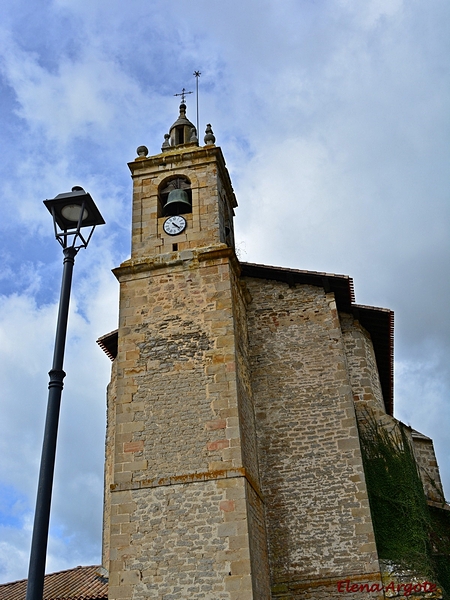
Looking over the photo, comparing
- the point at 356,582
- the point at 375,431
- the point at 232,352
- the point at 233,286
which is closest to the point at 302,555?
the point at 356,582

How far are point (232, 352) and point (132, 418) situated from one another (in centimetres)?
223

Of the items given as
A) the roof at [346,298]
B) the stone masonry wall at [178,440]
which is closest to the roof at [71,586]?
the stone masonry wall at [178,440]

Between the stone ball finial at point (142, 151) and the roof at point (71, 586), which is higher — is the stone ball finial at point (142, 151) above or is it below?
above

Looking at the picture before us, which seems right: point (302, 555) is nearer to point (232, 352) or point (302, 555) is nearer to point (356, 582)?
point (356, 582)


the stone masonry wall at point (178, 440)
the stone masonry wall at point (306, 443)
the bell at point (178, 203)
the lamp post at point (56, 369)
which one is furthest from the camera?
the bell at point (178, 203)

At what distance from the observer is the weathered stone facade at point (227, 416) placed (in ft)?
34.4

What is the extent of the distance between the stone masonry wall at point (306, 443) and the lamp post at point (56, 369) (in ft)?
25.1

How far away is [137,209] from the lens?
14.8 metres

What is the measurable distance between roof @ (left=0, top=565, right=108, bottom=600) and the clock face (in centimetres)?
781

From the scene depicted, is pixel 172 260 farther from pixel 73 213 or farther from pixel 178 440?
pixel 73 213

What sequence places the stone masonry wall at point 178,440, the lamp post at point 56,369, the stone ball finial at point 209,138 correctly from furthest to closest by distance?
the stone ball finial at point 209,138, the stone masonry wall at point 178,440, the lamp post at point 56,369

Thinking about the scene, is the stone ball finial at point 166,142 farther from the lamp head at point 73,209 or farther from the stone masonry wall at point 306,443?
the lamp head at point 73,209

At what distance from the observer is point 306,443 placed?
12.8 metres

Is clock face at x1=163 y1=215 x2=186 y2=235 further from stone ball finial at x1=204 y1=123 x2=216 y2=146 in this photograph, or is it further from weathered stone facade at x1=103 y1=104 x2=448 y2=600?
stone ball finial at x1=204 y1=123 x2=216 y2=146
